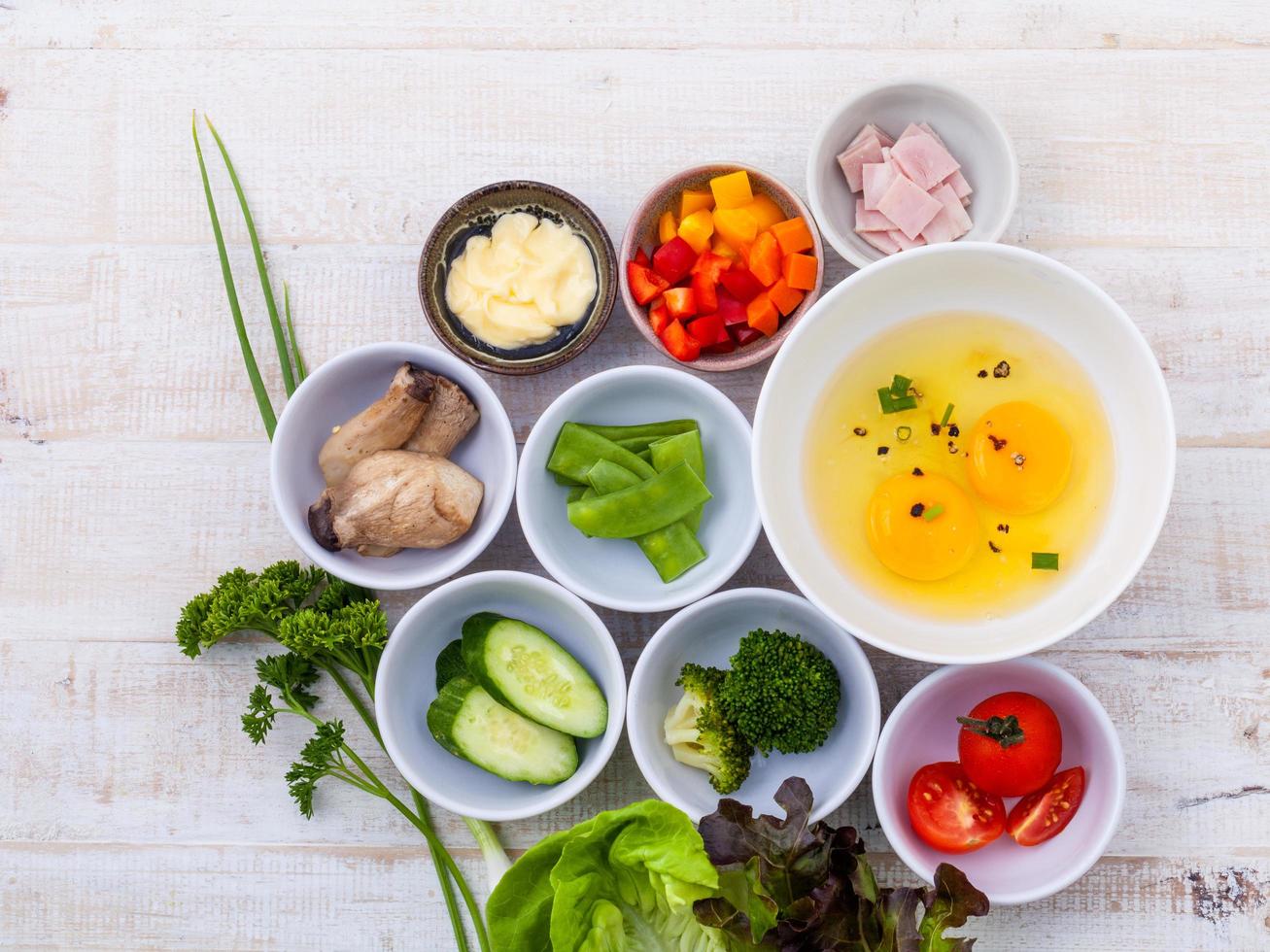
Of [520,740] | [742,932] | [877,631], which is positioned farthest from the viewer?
[520,740]

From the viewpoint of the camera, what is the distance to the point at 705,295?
229 cm

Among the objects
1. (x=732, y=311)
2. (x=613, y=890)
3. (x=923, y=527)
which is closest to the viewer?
(x=613, y=890)

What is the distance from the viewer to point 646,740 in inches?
88.5

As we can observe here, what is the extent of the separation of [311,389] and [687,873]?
1.28 meters

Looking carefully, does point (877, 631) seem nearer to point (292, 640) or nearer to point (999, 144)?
point (999, 144)

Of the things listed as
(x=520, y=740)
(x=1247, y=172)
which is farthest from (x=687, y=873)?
(x=1247, y=172)

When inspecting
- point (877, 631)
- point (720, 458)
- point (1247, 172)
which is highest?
point (1247, 172)

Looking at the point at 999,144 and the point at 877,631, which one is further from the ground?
the point at 999,144

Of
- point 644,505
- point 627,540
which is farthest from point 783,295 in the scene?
point 627,540

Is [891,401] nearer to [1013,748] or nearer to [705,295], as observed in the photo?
[705,295]

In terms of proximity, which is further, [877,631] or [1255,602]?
[1255,602]

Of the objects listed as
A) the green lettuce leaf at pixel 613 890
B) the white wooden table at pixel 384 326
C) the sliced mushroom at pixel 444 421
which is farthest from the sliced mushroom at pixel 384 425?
the green lettuce leaf at pixel 613 890

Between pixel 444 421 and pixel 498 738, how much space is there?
2.31 feet

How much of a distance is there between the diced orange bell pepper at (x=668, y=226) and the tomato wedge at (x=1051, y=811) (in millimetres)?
1435
